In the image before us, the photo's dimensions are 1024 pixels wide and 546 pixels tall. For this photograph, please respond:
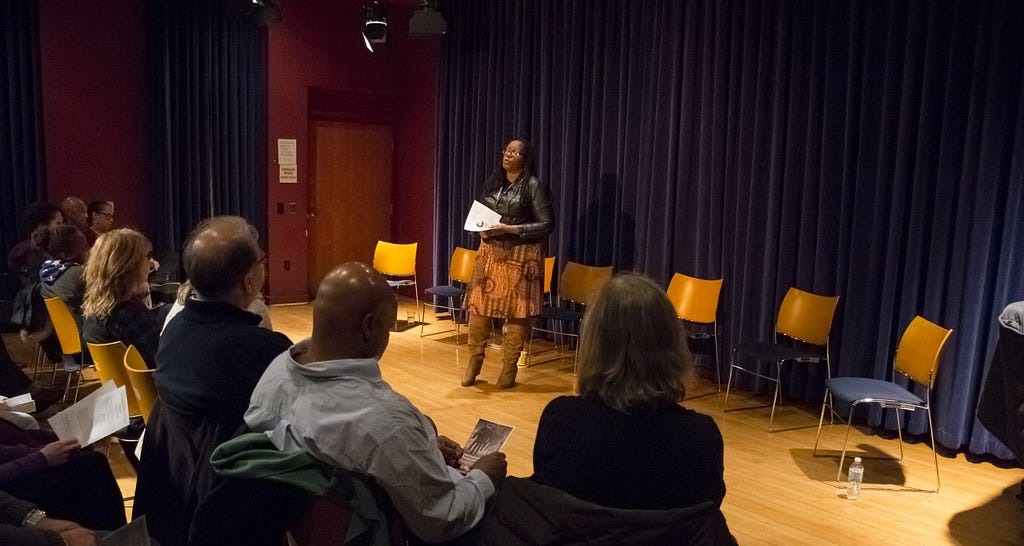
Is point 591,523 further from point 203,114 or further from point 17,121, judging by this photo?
point 203,114

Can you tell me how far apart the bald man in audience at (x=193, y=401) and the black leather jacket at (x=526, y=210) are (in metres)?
3.04

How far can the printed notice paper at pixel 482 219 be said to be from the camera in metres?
5.07

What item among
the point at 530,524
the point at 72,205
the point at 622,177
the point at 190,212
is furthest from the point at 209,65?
the point at 530,524

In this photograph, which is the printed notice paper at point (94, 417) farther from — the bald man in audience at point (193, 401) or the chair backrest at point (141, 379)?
the bald man in audience at point (193, 401)

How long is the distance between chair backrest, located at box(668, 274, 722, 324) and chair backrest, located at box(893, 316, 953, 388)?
139 cm

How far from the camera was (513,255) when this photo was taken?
508 centimetres

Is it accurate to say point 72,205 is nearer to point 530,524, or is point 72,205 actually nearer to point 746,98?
point 746,98

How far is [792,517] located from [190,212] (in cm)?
646

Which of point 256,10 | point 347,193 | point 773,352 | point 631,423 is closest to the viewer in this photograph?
point 631,423

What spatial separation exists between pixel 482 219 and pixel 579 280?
4.23 ft

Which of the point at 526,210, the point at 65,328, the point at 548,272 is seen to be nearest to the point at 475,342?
the point at 526,210

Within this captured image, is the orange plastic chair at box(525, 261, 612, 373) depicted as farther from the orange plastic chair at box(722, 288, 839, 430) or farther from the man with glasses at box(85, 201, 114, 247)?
the man with glasses at box(85, 201, 114, 247)

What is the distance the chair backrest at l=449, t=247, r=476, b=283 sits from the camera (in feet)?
22.6

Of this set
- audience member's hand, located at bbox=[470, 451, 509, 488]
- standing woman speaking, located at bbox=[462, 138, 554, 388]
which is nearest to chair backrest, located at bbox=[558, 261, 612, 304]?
standing woman speaking, located at bbox=[462, 138, 554, 388]
